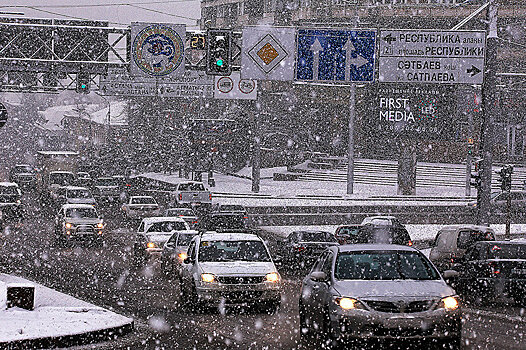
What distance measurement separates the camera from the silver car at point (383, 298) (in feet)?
34.2

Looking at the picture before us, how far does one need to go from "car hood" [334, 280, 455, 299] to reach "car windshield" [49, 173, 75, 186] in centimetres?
4756

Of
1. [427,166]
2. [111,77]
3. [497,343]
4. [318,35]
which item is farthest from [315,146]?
[497,343]

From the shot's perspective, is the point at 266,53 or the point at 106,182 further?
the point at 106,182

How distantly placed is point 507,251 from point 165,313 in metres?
7.72

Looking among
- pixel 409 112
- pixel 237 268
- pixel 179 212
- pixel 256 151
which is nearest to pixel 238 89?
pixel 256 151

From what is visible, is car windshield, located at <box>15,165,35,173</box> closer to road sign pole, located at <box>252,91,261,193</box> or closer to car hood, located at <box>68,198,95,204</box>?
road sign pole, located at <box>252,91,261,193</box>

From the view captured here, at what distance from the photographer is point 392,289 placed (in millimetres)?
10828

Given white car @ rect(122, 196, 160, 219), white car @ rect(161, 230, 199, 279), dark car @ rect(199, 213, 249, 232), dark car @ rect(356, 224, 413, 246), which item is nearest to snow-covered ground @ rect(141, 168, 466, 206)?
white car @ rect(122, 196, 160, 219)

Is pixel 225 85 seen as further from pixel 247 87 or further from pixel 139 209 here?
pixel 139 209

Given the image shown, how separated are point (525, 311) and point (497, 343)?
510 centimetres

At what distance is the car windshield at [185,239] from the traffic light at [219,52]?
735cm

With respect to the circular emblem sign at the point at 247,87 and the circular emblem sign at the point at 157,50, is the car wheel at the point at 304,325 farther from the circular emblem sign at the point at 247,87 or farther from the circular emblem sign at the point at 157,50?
the circular emblem sign at the point at 247,87

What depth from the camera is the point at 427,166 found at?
76.5 m

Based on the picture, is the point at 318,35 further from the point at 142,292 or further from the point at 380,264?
the point at 380,264
